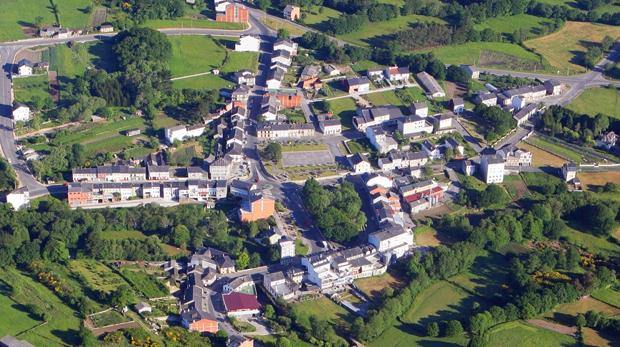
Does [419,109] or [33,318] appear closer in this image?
[33,318]

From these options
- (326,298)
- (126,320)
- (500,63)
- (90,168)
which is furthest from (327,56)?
(126,320)

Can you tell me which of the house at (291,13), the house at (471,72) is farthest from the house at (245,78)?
the house at (471,72)

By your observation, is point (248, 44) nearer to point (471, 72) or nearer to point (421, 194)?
point (471, 72)

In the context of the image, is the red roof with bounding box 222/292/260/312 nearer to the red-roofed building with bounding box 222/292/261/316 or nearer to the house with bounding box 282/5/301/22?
the red-roofed building with bounding box 222/292/261/316

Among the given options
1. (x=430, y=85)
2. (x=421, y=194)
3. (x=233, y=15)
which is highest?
(x=233, y=15)

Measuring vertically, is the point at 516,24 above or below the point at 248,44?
above

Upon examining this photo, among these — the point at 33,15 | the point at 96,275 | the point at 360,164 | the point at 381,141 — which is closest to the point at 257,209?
the point at 360,164

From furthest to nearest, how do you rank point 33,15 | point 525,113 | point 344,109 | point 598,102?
point 33,15
point 598,102
point 344,109
point 525,113

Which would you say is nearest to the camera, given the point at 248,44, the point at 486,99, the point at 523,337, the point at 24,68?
the point at 523,337
